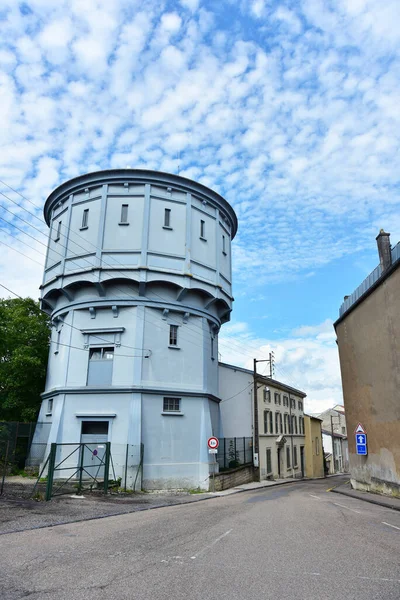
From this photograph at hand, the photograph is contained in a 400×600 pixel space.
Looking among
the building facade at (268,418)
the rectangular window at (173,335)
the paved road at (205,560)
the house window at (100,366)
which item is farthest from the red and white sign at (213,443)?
the paved road at (205,560)

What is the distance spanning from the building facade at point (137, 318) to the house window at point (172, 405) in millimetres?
49

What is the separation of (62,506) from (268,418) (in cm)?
2741

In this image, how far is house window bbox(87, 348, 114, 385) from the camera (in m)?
21.5

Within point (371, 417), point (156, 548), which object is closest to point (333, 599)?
point (156, 548)

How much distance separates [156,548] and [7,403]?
20.5 meters

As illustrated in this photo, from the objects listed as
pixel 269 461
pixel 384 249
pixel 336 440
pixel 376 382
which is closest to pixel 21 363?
pixel 376 382

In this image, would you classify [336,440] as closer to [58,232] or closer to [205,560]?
[58,232]

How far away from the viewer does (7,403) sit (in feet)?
82.9

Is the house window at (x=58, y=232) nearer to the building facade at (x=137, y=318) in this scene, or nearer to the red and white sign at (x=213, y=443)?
the building facade at (x=137, y=318)

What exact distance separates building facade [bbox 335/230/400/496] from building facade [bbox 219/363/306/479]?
885cm

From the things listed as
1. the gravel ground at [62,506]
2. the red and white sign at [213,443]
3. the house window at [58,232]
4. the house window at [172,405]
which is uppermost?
the house window at [58,232]

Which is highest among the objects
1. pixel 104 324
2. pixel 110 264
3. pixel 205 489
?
pixel 110 264

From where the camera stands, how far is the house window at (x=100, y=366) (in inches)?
846

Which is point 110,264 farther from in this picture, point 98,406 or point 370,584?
point 370,584
